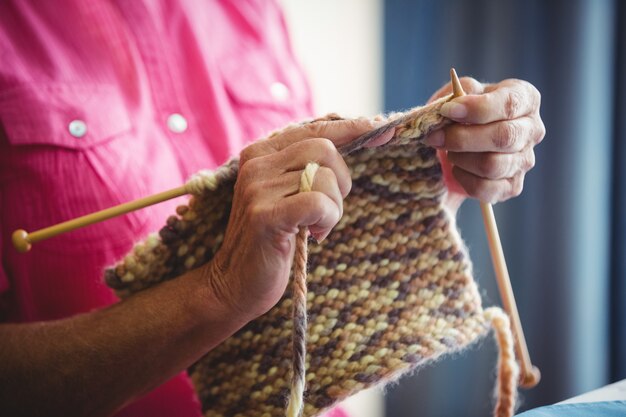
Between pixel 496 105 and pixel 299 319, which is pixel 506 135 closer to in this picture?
pixel 496 105

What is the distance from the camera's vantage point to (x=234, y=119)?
37.6 inches

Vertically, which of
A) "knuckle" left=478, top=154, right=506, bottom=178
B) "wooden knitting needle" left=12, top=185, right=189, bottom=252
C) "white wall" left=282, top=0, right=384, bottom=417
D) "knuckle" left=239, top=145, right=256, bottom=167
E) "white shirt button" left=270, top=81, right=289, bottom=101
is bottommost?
"wooden knitting needle" left=12, top=185, right=189, bottom=252

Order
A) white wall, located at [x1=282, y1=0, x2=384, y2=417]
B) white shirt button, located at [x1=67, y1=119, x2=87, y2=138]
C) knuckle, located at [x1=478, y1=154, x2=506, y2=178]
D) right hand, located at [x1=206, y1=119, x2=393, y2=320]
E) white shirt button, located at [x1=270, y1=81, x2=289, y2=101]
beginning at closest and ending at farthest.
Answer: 1. right hand, located at [x1=206, y1=119, x2=393, y2=320]
2. knuckle, located at [x1=478, y1=154, x2=506, y2=178]
3. white shirt button, located at [x1=67, y1=119, x2=87, y2=138]
4. white shirt button, located at [x1=270, y1=81, x2=289, y2=101]
5. white wall, located at [x1=282, y1=0, x2=384, y2=417]

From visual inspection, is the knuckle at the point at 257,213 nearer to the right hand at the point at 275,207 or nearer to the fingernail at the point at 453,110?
the right hand at the point at 275,207

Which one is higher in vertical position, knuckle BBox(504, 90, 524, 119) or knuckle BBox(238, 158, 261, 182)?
knuckle BBox(504, 90, 524, 119)

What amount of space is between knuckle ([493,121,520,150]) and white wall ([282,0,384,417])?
3.28 ft

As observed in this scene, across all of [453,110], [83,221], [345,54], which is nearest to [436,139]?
[453,110]

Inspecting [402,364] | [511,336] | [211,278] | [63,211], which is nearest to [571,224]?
[511,336]

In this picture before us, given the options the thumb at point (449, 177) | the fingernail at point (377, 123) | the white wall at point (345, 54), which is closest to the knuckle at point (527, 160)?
the thumb at point (449, 177)

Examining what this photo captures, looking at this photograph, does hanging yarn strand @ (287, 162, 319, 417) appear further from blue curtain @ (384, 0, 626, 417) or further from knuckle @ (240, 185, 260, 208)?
blue curtain @ (384, 0, 626, 417)

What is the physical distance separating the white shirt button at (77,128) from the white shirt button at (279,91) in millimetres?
365

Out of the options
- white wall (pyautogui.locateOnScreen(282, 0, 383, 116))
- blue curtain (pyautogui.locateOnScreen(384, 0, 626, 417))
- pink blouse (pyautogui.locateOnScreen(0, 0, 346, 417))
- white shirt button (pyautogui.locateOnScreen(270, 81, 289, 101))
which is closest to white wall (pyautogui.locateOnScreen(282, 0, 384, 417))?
white wall (pyautogui.locateOnScreen(282, 0, 383, 116))

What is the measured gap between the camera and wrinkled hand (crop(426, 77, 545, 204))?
576 millimetres

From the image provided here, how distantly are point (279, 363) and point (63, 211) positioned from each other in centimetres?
36
